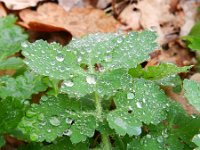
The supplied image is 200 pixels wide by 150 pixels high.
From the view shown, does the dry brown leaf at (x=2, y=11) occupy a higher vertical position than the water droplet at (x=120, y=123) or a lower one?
lower

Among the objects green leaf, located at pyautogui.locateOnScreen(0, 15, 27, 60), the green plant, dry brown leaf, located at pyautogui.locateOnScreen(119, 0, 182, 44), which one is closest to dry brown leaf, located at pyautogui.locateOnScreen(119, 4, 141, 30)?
dry brown leaf, located at pyautogui.locateOnScreen(119, 0, 182, 44)

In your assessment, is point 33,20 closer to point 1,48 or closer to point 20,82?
point 1,48

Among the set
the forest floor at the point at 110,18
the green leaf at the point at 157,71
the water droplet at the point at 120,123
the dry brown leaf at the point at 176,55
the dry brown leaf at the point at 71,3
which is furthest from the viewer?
the dry brown leaf at the point at 71,3

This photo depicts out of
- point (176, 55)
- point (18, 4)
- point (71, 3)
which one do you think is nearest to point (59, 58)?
point (176, 55)

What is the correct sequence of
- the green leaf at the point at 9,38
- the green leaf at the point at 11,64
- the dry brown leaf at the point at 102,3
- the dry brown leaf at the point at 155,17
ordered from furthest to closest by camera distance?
1. the dry brown leaf at the point at 102,3
2. the dry brown leaf at the point at 155,17
3. the green leaf at the point at 9,38
4. the green leaf at the point at 11,64

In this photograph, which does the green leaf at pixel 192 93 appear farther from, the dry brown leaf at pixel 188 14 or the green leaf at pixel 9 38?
the dry brown leaf at pixel 188 14

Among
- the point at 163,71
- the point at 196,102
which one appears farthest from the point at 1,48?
the point at 196,102

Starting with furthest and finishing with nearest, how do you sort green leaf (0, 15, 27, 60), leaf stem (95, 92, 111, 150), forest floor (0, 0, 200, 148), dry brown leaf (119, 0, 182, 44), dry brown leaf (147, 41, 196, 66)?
dry brown leaf (119, 0, 182, 44) < forest floor (0, 0, 200, 148) < dry brown leaf (147, 41, 196, 66) < green leaf (0, 15, 27, 60) < leaf stem (95, 92, 111, 150)

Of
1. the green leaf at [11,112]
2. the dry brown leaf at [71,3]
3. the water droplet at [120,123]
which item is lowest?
the dry brown leaf at [71,3]

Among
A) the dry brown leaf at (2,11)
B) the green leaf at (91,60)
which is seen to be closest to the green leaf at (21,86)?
the green leaf at (91,60)

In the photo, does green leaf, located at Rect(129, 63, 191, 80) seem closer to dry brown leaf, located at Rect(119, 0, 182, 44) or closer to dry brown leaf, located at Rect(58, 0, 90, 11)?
dry brown leaf, located at Rect(119, 0, 182, 44)
